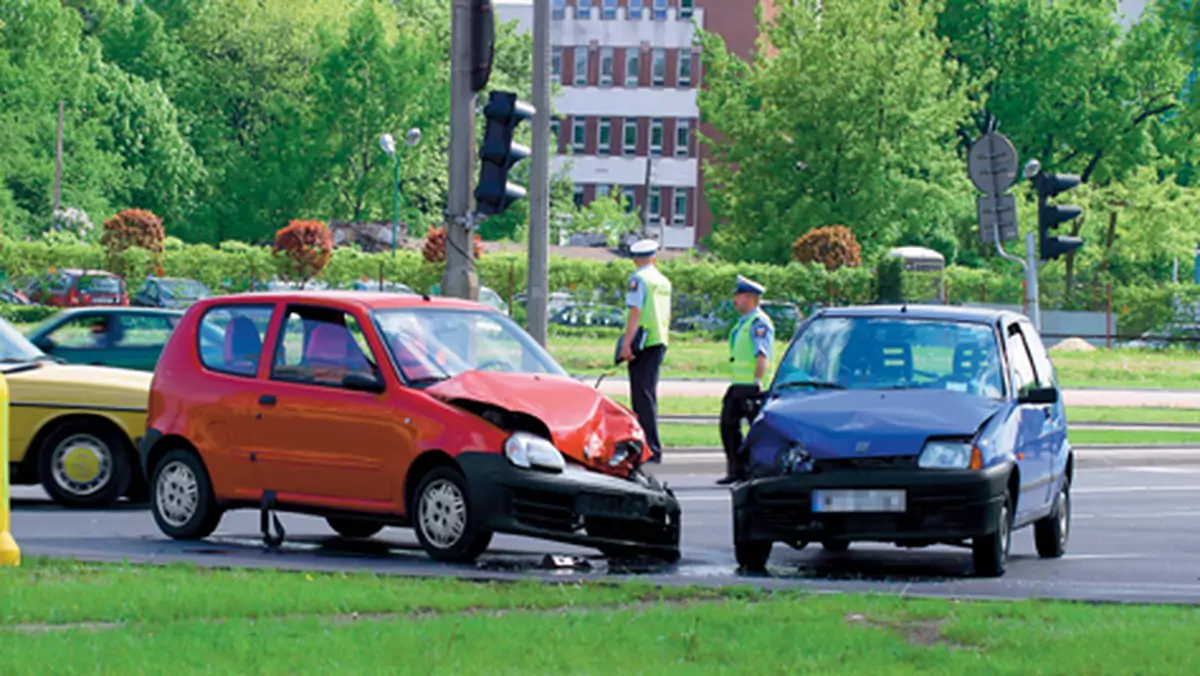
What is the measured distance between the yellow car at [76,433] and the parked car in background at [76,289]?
130 feet

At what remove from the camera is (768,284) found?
60.2 meters

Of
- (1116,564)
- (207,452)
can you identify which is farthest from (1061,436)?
(207,452)

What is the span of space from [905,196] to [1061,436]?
5596 centimetres

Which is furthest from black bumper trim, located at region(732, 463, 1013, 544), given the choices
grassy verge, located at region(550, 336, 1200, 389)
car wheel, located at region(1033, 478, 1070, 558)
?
grassy verge, located at region(550, 336, 1200, 389)

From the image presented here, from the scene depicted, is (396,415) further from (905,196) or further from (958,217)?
(958,217)

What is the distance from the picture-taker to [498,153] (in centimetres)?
1642

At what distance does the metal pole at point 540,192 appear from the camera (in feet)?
62.7

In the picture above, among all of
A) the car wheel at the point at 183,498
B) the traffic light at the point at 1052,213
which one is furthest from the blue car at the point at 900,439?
the traffic light at the point at 1052,213

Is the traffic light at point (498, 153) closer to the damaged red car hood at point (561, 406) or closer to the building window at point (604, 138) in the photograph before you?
the damaged red car hood at point (561, 406)

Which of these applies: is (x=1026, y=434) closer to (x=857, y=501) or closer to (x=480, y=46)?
(x=857, y=501)

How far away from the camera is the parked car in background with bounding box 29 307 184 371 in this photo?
20.1 m

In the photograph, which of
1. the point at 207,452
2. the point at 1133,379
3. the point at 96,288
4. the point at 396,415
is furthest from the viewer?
the point at 96,288

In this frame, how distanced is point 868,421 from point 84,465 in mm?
6294

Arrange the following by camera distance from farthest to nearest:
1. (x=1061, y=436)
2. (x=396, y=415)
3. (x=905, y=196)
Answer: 1. (x=905, y=196)
2. (x=1061, y=436)
3. (x=396, y=415)
